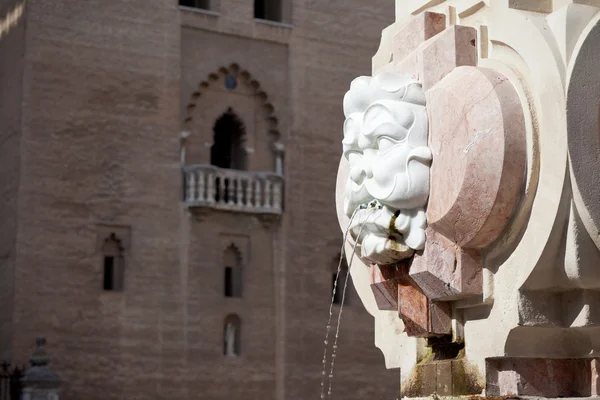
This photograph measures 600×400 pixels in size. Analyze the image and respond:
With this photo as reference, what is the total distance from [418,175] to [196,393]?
13724mm

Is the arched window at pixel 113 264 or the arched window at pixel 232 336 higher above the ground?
the arched window at pixel 113 264

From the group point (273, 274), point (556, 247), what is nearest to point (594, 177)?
point (556, 247)

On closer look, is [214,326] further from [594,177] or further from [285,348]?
[594,177]

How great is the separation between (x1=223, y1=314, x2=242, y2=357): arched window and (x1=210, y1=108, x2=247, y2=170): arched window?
220 centimetres

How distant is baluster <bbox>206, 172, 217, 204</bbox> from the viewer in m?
18.0

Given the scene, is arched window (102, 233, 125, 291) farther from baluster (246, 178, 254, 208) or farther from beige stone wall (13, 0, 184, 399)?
baluster (246, 178, 254, 208)

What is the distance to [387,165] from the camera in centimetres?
422

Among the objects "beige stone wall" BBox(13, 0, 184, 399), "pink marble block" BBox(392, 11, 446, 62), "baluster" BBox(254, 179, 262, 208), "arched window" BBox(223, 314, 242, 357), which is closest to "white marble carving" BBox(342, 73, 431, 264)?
"pink marble block" BBox(392, 11, 446, 62)

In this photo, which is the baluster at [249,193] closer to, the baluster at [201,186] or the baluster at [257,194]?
the baluster at [257,194]

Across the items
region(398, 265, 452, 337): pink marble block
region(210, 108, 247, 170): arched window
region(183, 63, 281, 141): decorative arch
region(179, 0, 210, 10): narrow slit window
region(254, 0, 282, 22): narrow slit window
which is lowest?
region(398, 265, 452, 337): pink marble block

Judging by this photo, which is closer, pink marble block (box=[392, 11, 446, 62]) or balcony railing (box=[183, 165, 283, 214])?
pink marble block (box=[392, 11, 446, 62])

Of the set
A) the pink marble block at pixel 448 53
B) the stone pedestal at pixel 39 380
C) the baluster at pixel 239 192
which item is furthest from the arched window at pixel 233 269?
the pink marble block at pixel 448 53

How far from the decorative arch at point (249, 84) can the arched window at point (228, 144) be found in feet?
1.47

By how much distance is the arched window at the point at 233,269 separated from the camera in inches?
723
